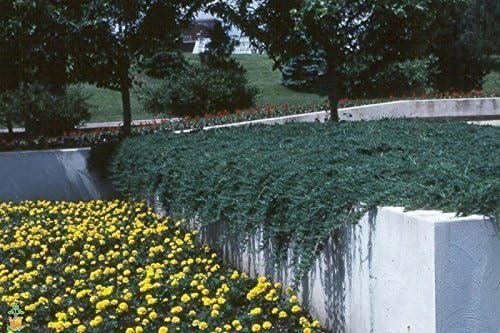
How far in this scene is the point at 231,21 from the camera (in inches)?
419

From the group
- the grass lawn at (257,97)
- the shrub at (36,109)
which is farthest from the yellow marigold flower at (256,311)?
the grass lawn at (257,97)

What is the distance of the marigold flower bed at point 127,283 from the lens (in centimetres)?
500

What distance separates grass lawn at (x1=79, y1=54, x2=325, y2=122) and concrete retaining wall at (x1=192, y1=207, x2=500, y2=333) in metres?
15.4

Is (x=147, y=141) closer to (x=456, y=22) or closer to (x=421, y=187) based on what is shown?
(x=421, y=187)

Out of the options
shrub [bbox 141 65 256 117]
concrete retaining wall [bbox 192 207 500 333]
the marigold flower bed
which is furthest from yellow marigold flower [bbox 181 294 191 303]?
shrub [bbox 141 65 256 117]

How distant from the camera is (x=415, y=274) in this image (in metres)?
3.87

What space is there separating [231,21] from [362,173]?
20.7 ft

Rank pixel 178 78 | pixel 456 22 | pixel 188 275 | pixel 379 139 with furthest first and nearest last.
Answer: pixel 456 22
pixel 178 78
pixel 379 139
pixel 188 275

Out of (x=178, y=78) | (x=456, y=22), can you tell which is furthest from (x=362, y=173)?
(x=456, y=22)

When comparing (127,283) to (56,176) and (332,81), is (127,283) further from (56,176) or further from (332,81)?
(332,81)

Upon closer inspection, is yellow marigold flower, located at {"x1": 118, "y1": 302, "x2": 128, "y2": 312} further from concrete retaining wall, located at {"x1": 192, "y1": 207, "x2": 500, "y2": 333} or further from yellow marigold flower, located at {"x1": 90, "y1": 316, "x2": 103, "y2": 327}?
concrete retaining wall, located at {"x1": 192, "y1": 207, "x2": 500, "y2": 333}

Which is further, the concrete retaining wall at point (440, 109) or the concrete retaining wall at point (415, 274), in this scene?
the concrete retaining wall at point (440, 109)

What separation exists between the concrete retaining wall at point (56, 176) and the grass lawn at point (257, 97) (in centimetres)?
916

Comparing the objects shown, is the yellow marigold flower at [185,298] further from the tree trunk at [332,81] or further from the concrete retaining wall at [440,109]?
the concrete retaining wall at [440,109]
